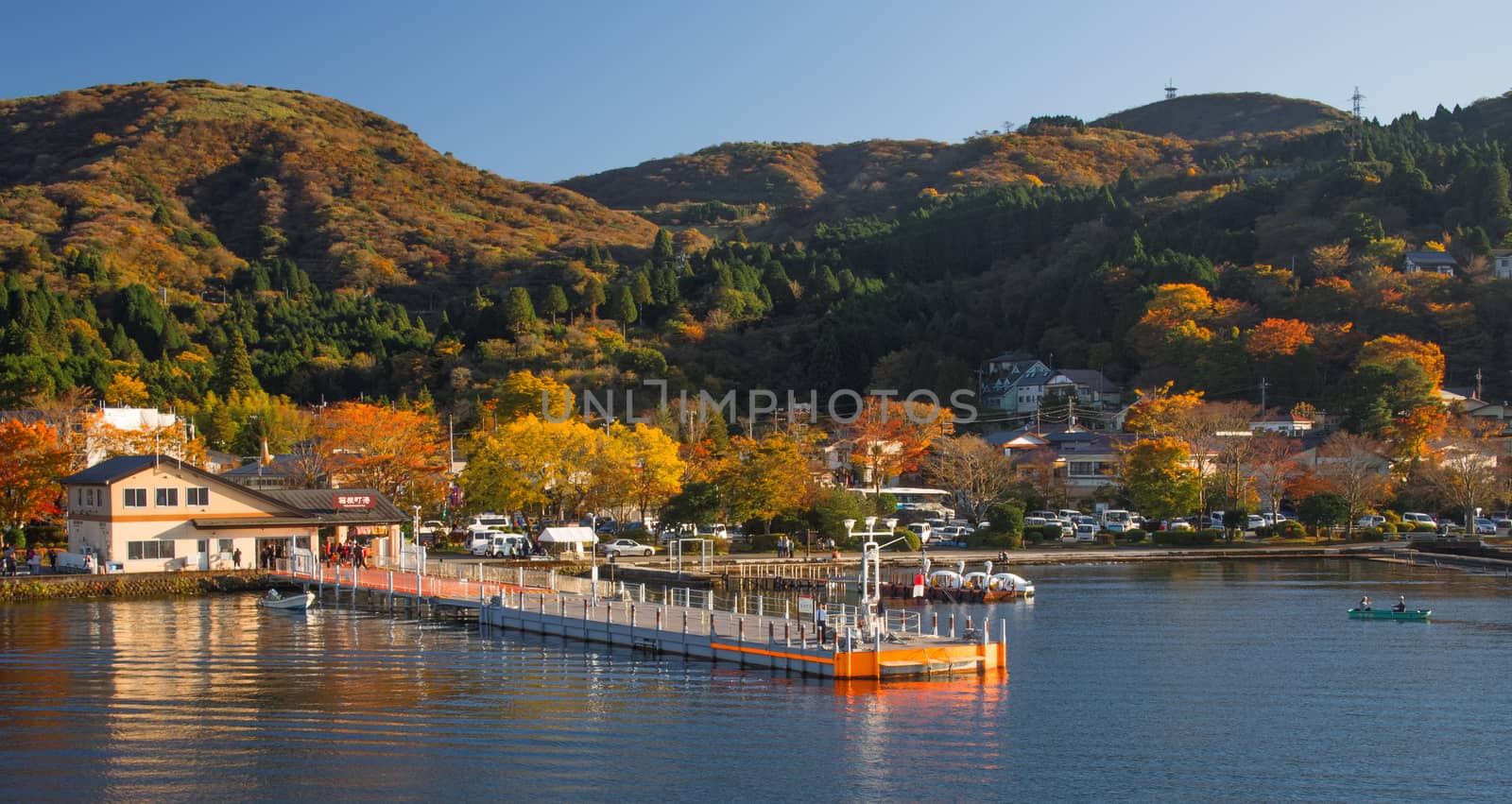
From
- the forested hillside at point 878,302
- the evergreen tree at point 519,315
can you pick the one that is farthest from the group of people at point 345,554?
the evergreen tree at point 519,315

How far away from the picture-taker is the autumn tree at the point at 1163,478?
68.4m

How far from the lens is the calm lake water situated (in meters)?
23.5

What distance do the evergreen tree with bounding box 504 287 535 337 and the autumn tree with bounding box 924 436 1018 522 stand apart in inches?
1649

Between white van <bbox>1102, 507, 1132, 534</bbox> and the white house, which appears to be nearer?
white van <bbox>1102, 507, 1132, 534</bbox>

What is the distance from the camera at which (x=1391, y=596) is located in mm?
48344

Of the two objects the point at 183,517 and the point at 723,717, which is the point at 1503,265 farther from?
the point at 723,717

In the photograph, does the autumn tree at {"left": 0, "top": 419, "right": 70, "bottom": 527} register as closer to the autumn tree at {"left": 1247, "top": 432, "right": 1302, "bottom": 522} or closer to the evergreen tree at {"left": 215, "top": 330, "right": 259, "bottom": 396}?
the evergreen tree at {"left": 215, "top": 330, "right": 259, "bottom": 396}

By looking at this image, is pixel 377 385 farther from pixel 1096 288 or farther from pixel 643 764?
pixel 643 764

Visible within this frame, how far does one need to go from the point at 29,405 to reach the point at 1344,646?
229 ft

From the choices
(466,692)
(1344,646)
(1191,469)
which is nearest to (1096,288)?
(1191,469)

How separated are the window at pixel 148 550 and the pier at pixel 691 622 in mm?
3735

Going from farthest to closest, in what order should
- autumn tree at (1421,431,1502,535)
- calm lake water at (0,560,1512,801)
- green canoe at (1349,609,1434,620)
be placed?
autumn tree at (1421,431,1502,535), green canoe at (1349,609,1434,620), calm lake water at (0,560,1512,801)

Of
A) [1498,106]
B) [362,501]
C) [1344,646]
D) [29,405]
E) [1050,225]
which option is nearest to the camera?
[1344,646]

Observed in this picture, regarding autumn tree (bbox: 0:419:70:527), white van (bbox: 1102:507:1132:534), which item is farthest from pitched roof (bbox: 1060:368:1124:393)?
autumn tree (bbox: 0:419:70:527)
